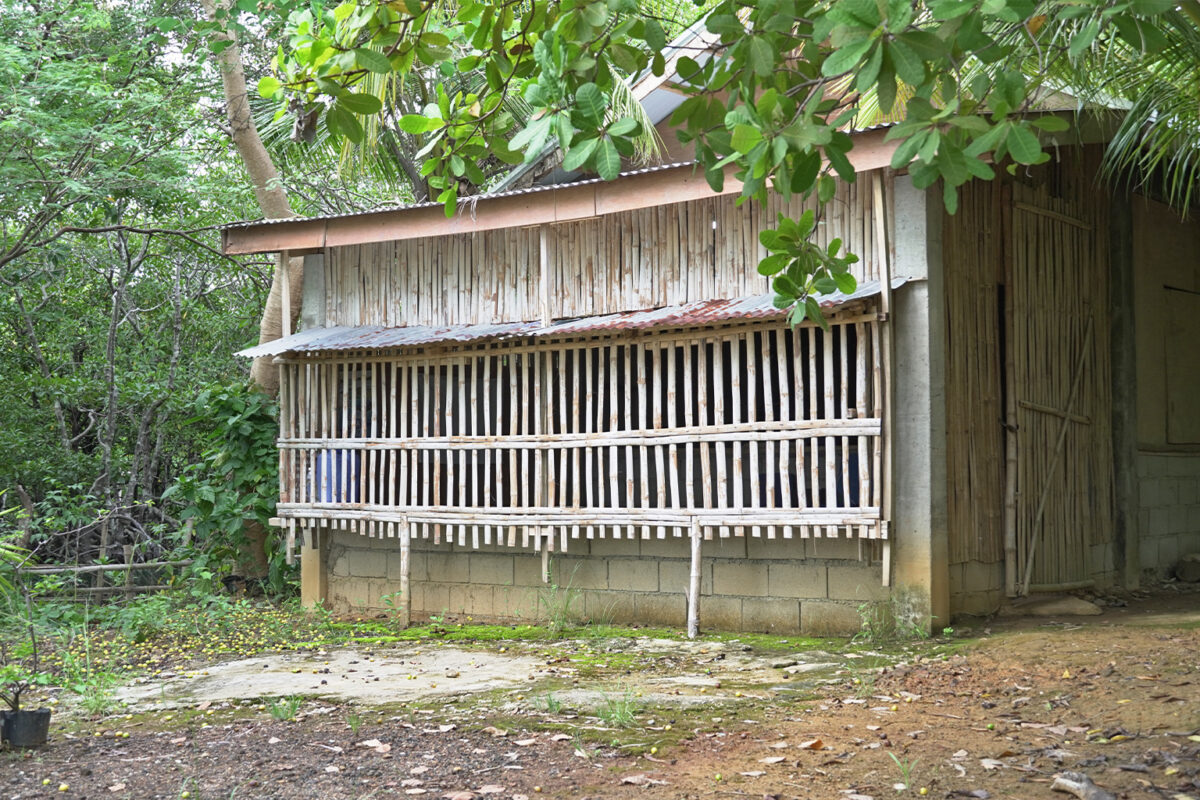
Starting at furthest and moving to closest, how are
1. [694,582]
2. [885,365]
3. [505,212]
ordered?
[505,212] < [694,582] < [885,365]

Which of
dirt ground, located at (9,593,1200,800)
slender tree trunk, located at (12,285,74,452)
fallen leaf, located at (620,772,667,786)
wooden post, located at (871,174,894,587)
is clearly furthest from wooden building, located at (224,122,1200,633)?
slender tree trunk, located at (12,285,74,452)

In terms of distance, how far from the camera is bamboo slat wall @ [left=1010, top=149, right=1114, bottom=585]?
9289mm

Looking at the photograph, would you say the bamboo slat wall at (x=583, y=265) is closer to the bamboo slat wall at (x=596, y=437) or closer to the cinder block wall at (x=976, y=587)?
the bamboo slat wall at (x=596, y=437)

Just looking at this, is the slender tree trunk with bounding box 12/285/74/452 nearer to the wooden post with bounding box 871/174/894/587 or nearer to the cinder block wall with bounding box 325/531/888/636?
the cinder block wall with bounding box 325/531/888/636

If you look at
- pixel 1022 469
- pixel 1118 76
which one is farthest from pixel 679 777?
pixel 1022 469

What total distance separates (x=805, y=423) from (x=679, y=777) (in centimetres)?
366

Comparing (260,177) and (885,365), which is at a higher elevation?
(260,177)

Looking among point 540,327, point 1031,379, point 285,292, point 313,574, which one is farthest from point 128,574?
point 1031,379

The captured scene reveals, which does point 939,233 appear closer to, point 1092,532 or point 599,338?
point 599,338

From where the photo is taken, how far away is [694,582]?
8414 mm

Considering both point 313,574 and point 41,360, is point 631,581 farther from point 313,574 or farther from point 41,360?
point 41,360

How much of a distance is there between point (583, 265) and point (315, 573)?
12.6 feet

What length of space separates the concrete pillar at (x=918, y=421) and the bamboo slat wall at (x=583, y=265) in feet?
0.86

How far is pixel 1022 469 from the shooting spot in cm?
924
